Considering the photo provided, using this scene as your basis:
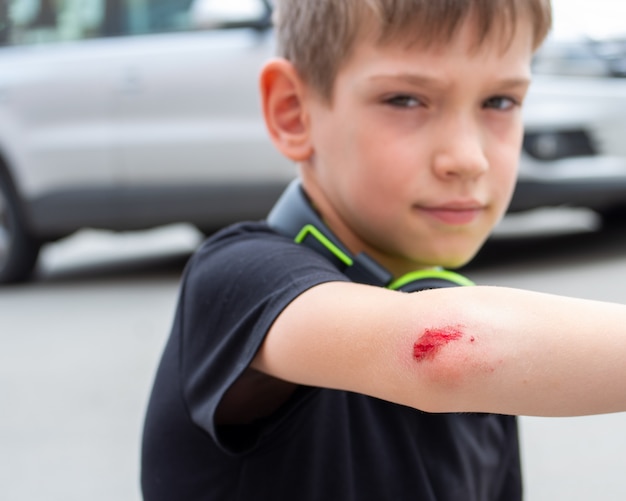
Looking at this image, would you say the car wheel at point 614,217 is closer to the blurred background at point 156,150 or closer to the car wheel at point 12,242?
the blurred background at point 156,150

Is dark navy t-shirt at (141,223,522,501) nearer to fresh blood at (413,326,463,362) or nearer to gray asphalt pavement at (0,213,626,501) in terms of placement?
fresh blood at (413,326,463,362)

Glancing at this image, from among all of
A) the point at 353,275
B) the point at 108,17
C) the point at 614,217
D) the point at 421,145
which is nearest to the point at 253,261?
the point at 353,275

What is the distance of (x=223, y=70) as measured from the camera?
504cm

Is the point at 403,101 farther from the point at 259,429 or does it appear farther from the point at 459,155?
the point at 259,429

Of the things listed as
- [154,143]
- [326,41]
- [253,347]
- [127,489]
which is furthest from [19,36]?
[253,347]

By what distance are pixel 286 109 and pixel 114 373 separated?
2247 millimetres

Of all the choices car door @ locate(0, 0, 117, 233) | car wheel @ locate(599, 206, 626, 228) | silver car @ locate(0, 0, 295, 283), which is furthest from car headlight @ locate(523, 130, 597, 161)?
car door @ locate(0, 0, 117, 233)

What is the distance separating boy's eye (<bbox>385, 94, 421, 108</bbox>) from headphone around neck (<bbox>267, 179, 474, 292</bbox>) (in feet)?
0.60

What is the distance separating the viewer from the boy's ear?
155 cm

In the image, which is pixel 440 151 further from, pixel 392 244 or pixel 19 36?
pixel 19 36

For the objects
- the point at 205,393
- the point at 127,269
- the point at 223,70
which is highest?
the point at 205,393

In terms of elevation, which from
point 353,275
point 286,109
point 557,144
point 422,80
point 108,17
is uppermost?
point 422,80

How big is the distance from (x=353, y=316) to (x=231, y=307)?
0.23 metres

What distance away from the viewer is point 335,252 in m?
1.34
